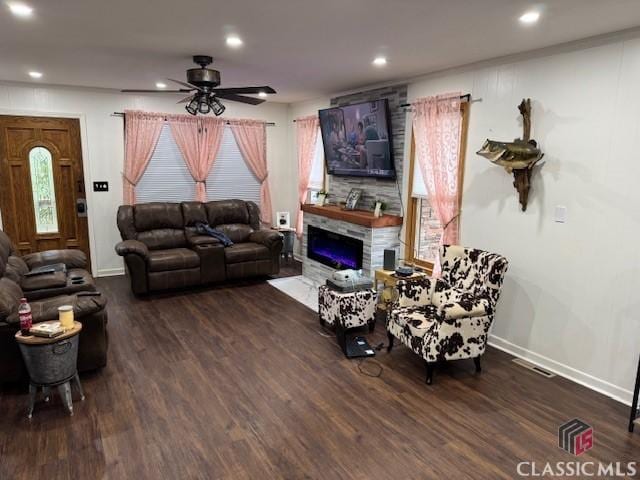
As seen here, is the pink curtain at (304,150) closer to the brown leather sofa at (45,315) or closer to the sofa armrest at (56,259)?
the sofa armrest at (56,259)

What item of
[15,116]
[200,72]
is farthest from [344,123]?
[15,116]

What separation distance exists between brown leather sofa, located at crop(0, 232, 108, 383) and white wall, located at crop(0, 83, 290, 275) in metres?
2.12

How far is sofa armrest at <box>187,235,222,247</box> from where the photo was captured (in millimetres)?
5582

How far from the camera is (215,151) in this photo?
652 cm

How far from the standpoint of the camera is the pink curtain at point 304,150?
634cm

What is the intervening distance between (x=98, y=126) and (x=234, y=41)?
3515mm

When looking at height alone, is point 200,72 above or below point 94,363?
above

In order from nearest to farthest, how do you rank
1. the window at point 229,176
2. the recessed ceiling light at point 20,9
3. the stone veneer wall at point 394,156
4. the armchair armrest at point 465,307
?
the recessed ceiling light at point 20,9, the armchair armrest at point 465,307, the stone veneer wall at point 394,156, the window at point 229,176

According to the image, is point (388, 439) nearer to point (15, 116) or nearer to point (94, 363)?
point (94, 363)

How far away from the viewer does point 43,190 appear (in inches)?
221

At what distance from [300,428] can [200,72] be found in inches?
117

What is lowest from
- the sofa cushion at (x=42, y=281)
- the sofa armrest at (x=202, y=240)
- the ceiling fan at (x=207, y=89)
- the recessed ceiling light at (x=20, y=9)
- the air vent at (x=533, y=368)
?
the air vent at (x=533, y=368)

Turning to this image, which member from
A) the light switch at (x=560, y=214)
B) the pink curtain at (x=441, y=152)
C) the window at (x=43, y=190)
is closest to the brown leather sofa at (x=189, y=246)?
the window at (x=43, y=190)

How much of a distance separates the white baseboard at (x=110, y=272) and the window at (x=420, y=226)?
4.18 meters
